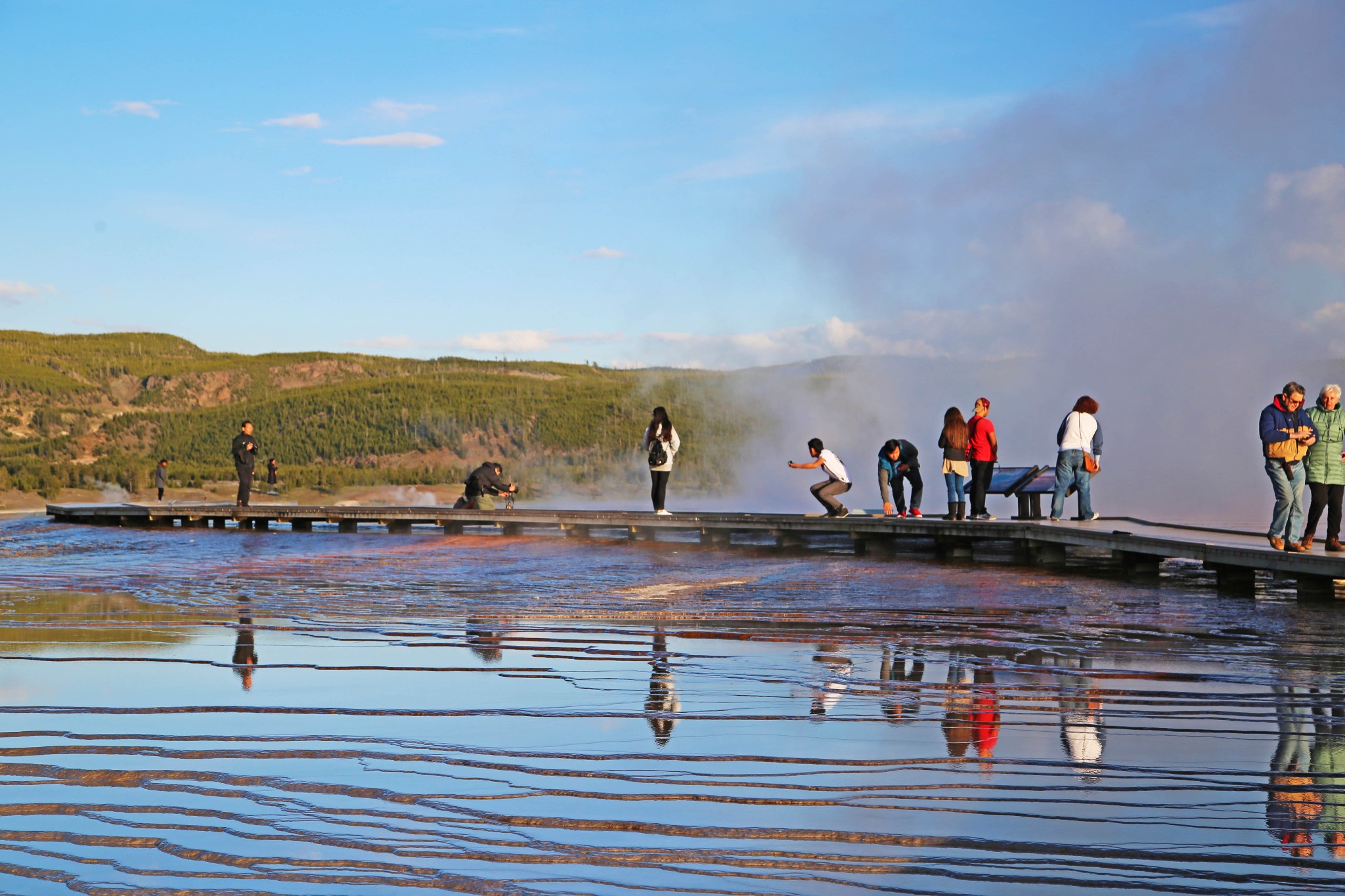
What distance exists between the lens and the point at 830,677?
24.5ft

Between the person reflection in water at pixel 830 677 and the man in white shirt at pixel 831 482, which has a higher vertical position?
the man in white shirt at pixel 831 482

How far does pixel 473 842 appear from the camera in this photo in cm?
423

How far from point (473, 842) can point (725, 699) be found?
2.69 meters

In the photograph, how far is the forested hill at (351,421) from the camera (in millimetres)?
129750

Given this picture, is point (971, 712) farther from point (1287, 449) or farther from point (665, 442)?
point (665, 442)

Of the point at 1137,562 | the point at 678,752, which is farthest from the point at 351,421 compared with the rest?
the point at 678,752

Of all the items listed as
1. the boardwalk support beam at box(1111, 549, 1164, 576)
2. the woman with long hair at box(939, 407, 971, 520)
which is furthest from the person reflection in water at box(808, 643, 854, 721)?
the woman with long hair at box(939, 407, 971, 520)

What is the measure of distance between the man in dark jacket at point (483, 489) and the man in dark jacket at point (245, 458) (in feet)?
17.5

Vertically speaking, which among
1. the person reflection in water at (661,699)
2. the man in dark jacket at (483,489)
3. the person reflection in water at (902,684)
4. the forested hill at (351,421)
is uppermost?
the forested hill at (351,421)

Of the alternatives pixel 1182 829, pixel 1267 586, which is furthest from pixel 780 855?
pixel 1267 586

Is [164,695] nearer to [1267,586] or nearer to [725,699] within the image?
[725,699]

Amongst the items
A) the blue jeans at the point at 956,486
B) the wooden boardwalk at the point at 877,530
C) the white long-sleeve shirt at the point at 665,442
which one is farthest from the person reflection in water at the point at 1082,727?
the white long-sleeve shirt at the point at 665,442

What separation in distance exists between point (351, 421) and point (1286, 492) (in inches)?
5951

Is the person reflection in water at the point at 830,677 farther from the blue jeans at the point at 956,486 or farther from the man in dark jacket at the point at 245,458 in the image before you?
the man in dark jacket at the point at 245,458
